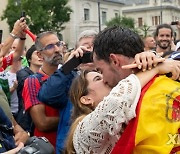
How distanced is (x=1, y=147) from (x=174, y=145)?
1.32 m

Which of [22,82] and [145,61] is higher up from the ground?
[145,61]

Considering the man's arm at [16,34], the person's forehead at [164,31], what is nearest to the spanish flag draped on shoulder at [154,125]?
the man's arm at [16,34]

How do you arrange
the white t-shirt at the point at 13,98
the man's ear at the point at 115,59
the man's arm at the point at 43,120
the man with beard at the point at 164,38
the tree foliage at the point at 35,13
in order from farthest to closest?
the tree foliage at the point at 35,13 < the man with beard at the point at 164,38 < the white t-shirt at the point at 13,98 < the man's arm at the point at 43,120 < the man's ear at the point at 115,59

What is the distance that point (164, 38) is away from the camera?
6.96 m

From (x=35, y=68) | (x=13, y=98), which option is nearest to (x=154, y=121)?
(x=13, y=98)

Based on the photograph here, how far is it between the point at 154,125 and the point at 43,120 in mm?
A: 2094

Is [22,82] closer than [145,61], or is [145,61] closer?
[145,61]

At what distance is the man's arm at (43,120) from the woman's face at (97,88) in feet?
4.41

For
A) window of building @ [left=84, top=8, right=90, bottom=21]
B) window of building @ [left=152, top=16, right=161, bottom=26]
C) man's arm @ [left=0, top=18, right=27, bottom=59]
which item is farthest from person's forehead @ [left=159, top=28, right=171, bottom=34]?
window of building @ [left=152, top=16, right=161, bottom=26]

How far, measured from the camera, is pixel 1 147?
291 centimetres

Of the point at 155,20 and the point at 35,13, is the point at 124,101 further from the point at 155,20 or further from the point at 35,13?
the point at 155,20

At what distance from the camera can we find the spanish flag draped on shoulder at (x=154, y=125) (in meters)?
1.96

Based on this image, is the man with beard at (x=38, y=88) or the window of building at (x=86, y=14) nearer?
the man with beard at (x=38, y=88)

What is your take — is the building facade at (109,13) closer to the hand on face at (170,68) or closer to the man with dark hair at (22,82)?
the man with dark hair at (22,82)
